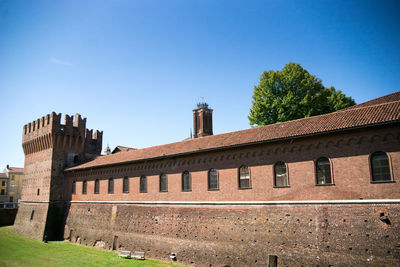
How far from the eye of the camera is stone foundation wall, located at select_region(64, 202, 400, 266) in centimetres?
1385

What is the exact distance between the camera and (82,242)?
97.3 feet

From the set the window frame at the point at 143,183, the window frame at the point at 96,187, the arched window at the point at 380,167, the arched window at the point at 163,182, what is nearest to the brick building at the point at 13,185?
the window frame at the point at 96,187

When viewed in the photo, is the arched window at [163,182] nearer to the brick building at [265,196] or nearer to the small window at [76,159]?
the brick building at [265,196]

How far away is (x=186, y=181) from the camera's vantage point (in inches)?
869

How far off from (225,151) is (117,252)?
42.4 ft

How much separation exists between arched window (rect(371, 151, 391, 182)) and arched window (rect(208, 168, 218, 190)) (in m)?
9.12

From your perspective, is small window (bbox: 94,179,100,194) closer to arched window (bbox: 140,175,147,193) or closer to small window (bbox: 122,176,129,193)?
small window (bbox: 122,176,129,193)

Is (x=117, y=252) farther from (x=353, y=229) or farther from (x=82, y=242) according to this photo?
(x=353, y=229)

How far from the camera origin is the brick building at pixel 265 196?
563 inches

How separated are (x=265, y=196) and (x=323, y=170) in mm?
3544

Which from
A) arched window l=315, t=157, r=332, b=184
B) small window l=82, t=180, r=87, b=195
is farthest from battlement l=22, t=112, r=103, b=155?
arched window l=315, t=157, r=332, b=184

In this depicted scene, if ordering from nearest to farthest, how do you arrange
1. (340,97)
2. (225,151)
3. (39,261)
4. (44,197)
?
1. (225,151)
2. (39,261)
3. (340,97)
4. (44,197)

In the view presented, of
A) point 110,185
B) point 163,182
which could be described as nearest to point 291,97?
point 163,182

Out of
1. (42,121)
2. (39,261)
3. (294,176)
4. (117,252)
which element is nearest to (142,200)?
(117,252)
